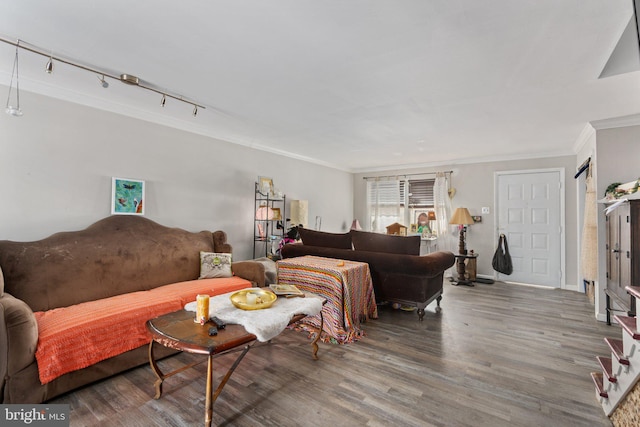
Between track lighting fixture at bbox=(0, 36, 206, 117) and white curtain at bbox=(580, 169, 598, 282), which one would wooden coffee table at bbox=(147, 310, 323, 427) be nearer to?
track lighting fixture at bbox=(0, 36, 206, 117)

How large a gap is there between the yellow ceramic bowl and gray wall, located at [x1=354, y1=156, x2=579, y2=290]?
16.7 feet

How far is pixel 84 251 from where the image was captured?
9.27 feet

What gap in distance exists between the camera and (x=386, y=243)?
3.53 metres

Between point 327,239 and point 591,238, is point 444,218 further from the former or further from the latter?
point 327,239

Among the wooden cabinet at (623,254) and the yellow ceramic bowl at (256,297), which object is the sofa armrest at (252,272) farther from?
Answer: the wooden cabinet at (623,254)

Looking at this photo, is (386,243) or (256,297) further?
A: (386,243)

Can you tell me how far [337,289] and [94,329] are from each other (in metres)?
2.01

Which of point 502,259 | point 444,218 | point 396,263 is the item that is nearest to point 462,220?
point 444,218

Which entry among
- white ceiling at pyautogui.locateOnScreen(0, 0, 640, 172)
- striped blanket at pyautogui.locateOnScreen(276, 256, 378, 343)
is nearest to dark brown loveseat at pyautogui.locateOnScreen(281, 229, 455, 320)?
striped blanket at pyautogui.locateOnScreen(276, 256, 378, 343)

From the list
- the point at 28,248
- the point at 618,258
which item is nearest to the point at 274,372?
the point at 28,248

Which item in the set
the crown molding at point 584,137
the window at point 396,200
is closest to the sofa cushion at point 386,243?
the crown molding at point 584,137

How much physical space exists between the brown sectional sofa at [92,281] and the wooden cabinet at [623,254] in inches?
145

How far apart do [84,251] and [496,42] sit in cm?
392

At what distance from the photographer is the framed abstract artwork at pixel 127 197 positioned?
10.6 feet
